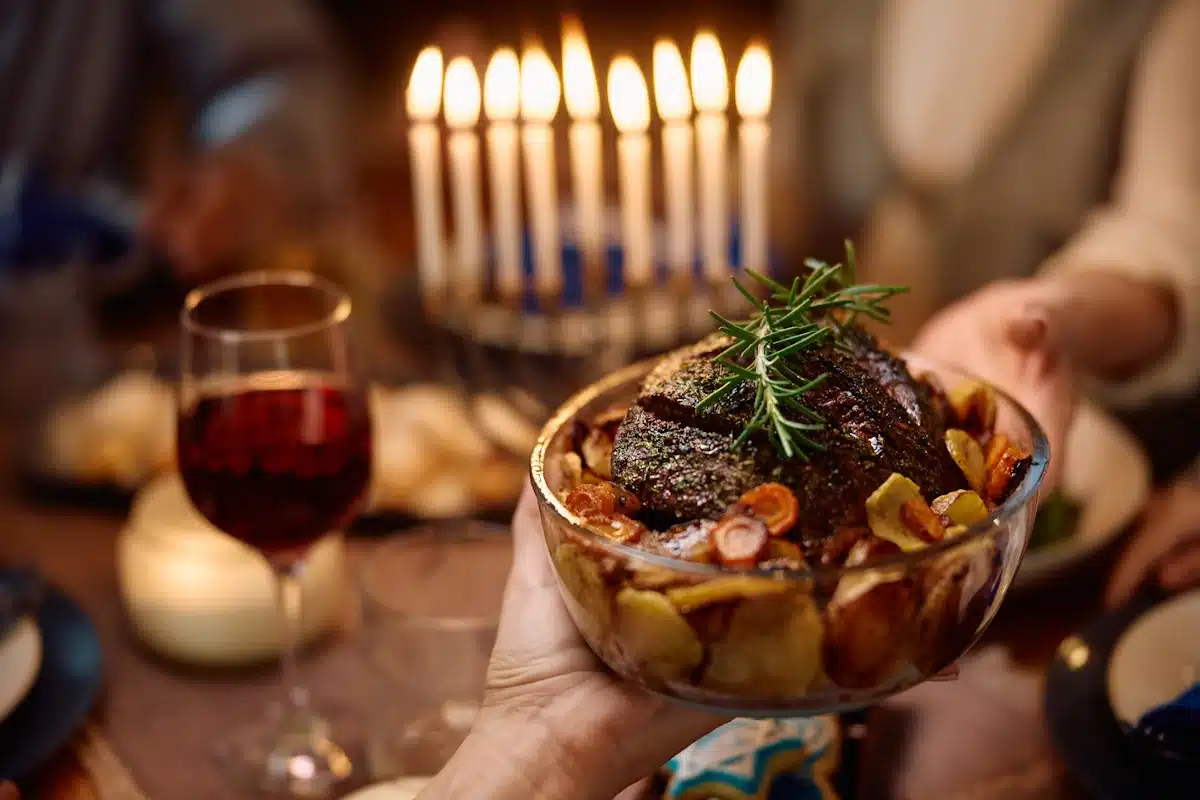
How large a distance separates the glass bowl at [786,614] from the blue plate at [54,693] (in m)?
0.54

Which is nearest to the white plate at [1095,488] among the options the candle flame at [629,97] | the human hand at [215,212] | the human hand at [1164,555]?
the human hand at [1164,555]

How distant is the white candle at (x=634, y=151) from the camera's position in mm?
1402

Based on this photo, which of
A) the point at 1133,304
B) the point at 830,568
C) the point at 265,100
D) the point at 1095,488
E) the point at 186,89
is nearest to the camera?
the point at 830,568

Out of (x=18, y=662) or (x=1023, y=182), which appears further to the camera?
(x=1023, y=182)

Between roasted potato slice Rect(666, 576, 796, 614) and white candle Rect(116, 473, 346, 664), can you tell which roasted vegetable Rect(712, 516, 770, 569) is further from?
white candle Rect(116, 473, 346, 664)

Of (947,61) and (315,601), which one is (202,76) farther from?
(315,601)

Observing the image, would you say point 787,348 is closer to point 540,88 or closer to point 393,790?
point 393,790

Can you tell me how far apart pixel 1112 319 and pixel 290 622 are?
0.94 m

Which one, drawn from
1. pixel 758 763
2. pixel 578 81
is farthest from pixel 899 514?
pixel 578 81

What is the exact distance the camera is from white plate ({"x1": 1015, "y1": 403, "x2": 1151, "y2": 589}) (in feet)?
3.51

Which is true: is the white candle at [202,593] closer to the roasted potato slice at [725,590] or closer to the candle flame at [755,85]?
the roasted potato slice at [725,590]

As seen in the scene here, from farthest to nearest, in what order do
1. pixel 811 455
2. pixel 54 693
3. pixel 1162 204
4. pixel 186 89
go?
pixel 186 89 < pixel 1162 204 < pixel 54 693 < pixel 811 455

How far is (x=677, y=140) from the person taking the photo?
4.90ft

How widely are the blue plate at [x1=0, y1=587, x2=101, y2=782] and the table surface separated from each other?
32 millimetres
